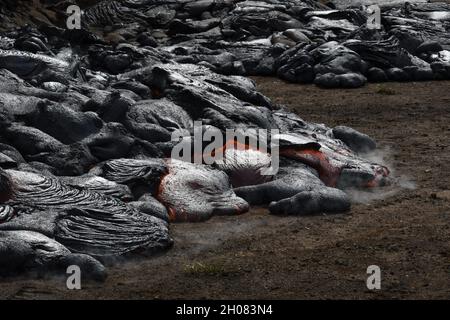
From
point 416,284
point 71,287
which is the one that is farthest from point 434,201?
point 71,287

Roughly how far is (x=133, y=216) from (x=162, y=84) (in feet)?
15.2

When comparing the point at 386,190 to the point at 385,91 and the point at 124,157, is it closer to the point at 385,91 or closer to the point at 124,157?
the point at 124,157

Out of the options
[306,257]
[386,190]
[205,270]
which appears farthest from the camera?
[386,190]

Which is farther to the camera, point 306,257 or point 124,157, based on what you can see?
point 124,157

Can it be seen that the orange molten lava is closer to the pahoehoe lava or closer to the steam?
the pahoehoe lava

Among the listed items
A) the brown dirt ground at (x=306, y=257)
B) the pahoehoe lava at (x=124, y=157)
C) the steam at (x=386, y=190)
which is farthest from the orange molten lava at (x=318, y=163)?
the brown dirt ground at (x=306, y=257)

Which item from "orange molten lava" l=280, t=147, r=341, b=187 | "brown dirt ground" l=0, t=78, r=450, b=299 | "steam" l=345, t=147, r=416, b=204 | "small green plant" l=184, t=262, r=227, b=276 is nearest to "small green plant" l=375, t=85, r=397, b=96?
"brown dirt ground" l=0, t=78, r=450, b=299

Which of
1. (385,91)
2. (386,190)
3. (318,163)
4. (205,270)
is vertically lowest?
(205,270)

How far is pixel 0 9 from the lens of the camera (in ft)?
89.0

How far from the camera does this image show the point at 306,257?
10562 mm

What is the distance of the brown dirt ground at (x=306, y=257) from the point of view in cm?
940

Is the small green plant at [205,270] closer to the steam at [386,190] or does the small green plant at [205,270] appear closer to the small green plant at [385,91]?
the steam at [386,190]

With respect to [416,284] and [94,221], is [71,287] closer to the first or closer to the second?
[94,221]

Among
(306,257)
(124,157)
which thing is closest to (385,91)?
(124,157)
